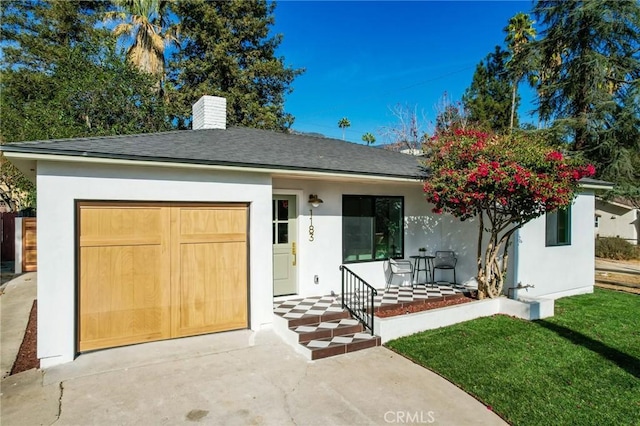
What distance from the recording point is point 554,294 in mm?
9070

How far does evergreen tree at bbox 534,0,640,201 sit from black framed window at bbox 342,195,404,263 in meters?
9.52

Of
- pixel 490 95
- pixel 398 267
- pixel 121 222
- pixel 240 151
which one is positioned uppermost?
pixel 490 95

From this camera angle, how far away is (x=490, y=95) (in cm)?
2158

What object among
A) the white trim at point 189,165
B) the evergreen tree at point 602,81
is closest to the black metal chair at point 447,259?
the white trim at point 189,165

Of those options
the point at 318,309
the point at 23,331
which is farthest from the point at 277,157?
the point at 23,331

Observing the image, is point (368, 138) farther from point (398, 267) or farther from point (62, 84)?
point (398, 267)

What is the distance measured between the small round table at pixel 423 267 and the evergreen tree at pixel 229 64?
12.4 m

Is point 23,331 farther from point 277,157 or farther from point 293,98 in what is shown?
point 293,98

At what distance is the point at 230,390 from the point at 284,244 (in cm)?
353

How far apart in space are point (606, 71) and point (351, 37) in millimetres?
10308

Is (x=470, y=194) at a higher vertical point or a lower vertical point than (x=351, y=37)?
lower

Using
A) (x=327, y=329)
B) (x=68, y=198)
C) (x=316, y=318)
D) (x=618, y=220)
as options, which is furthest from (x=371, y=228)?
(x=618, y=220)

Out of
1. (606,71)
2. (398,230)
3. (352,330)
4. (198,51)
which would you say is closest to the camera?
(352,330)

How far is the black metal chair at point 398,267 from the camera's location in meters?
8.15
